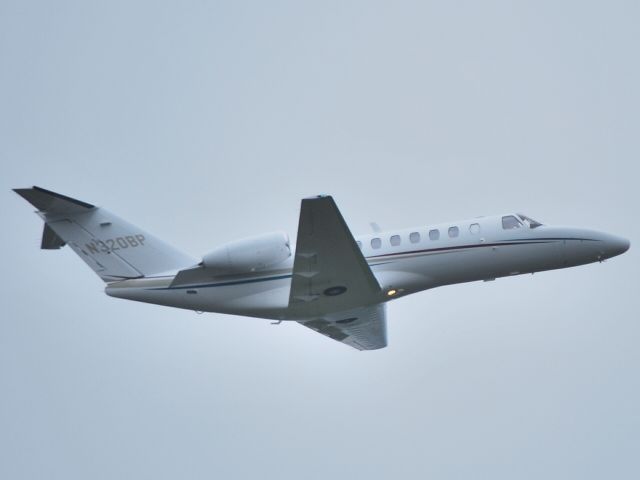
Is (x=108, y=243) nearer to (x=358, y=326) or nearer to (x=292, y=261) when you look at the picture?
(x=292, y=261)

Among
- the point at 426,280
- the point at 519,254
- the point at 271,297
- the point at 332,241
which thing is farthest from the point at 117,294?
the point at 519,254

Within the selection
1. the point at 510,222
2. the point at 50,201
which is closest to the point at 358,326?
the point at 510,222

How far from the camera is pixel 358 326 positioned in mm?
33094

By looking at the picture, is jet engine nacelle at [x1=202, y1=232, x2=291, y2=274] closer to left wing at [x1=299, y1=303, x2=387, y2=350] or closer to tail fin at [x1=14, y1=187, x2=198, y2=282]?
tail fin at [x1=14, y1=187, x2=198, y2=282]

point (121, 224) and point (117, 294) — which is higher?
point (121, 224)

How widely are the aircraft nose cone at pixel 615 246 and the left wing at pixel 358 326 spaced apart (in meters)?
6.70

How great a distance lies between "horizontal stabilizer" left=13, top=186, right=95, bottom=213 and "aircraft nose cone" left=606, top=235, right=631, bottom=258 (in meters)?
14.8

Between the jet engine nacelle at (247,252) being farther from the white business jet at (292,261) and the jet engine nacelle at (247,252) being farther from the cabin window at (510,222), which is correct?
the cabin window at (510,222)

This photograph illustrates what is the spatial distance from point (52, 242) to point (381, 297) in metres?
9.30

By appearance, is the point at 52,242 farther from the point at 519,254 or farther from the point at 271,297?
the point at 519,254

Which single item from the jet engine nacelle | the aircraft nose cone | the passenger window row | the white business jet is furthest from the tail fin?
the aircraft nose cone

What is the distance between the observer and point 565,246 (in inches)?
1244

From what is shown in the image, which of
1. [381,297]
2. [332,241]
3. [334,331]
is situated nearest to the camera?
[332,241]

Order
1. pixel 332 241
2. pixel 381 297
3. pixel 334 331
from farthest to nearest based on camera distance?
pixel 334 331 → pixel 381 297 → pixel 332 241
